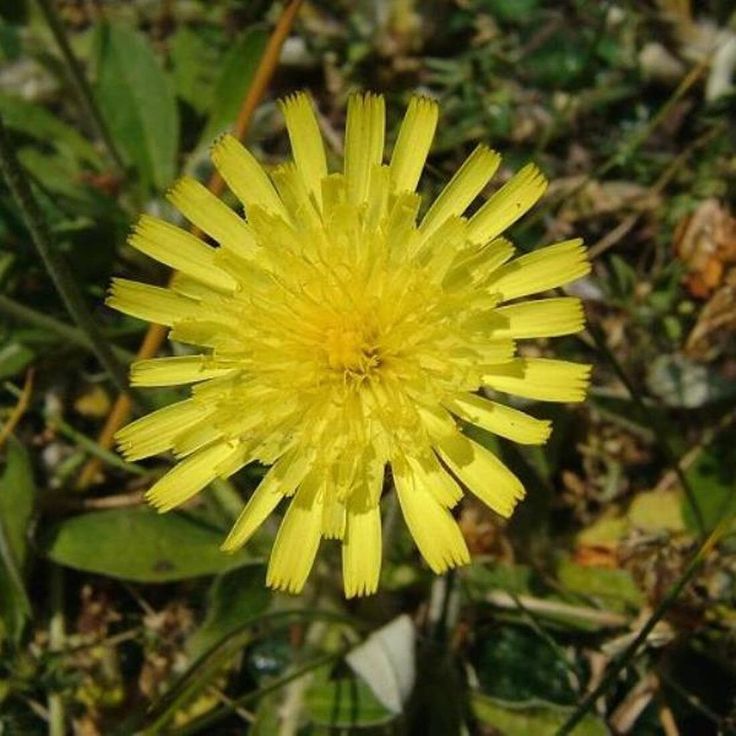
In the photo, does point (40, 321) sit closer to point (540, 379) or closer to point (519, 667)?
point (540, 379)

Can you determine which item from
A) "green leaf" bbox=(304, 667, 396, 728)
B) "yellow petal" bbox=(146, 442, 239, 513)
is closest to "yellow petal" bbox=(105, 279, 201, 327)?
"yellow petal" bbox=(146, 442, 239, 513)

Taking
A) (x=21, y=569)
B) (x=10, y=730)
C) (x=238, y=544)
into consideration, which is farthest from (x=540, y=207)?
(x=10, y=730)

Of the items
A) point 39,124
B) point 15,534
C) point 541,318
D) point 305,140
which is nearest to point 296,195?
point 305,140

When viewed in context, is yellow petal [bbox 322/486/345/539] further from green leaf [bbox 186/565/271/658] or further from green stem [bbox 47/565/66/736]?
A: green stem [bbox 47/565/66/736]

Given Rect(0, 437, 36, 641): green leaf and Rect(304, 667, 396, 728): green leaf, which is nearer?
Rect(304, 667, 396, 728): green leaf

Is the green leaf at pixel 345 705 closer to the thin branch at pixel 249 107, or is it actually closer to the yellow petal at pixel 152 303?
the thin branch at pixel 249 107

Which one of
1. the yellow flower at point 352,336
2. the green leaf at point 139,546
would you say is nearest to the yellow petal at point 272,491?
the yellow flower at point 352,336
